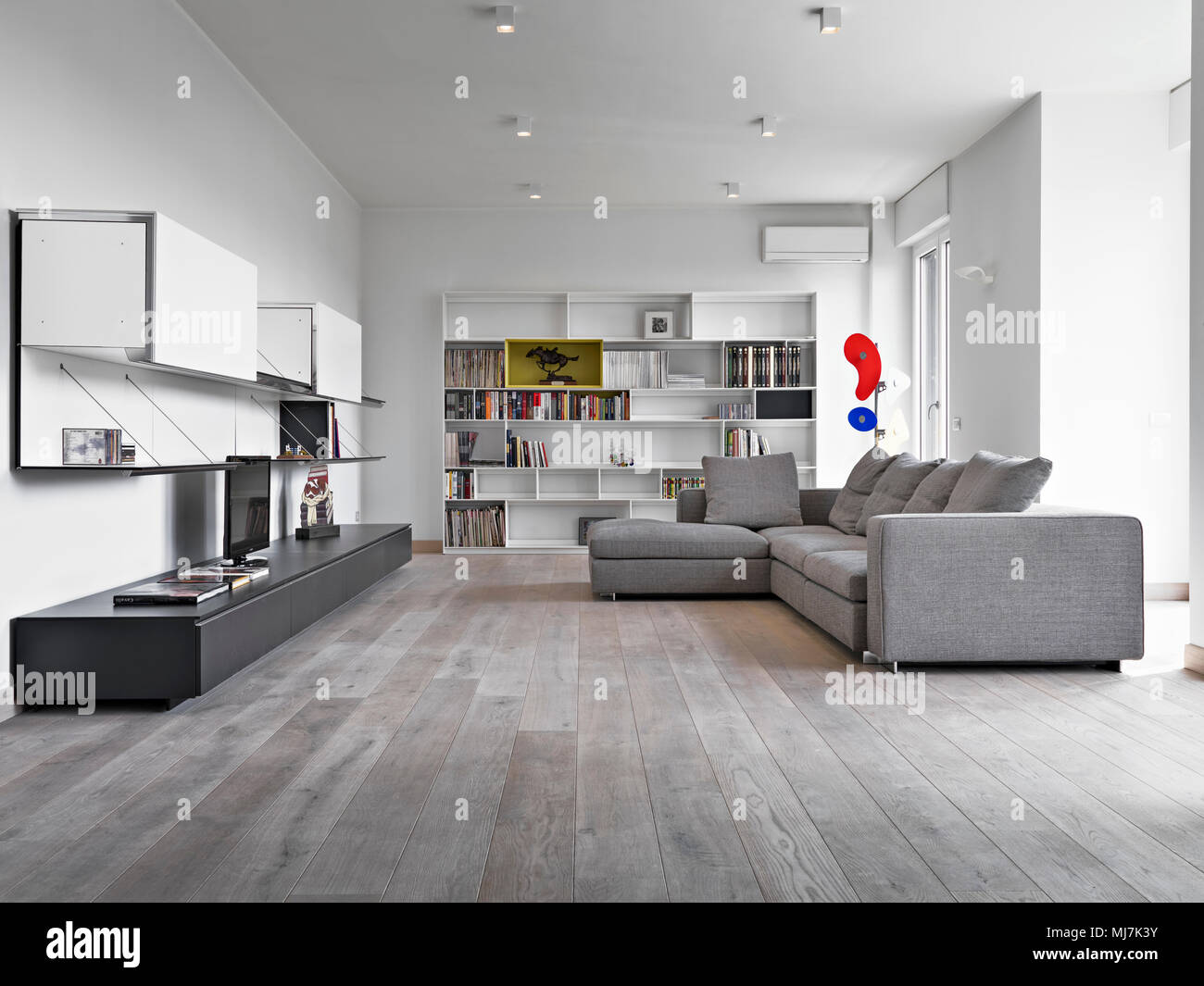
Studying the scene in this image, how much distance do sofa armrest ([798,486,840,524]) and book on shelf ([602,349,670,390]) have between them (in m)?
1.95

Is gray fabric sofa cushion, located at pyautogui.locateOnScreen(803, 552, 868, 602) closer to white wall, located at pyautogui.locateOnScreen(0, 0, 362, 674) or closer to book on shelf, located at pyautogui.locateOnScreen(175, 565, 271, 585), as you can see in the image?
book on shelf, located at pyautogui.locateOnScreen(175, 565, 271, 585)

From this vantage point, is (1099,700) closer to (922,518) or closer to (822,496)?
(922,518)

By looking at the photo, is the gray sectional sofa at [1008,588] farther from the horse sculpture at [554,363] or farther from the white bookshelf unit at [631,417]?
the horse sculpture at [554,363]

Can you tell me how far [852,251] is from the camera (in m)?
7.94

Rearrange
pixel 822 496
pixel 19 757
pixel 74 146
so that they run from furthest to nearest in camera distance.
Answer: pixel 822 496 → pixel 74 146 → pixel 19 757

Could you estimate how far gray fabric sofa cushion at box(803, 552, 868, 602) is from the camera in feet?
12.7

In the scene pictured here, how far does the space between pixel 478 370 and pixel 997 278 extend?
13.5 feet

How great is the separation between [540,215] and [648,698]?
581 centimetres

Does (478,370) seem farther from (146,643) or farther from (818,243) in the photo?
(146,643)

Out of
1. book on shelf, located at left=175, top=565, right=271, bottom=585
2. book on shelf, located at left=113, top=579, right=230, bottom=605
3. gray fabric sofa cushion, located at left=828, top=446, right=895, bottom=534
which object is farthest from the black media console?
gray fabric sofa cushion, located at left=828, top=446, right=895, bottom=534

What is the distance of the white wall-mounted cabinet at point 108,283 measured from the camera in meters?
3.10

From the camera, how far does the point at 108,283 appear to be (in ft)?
10.6
